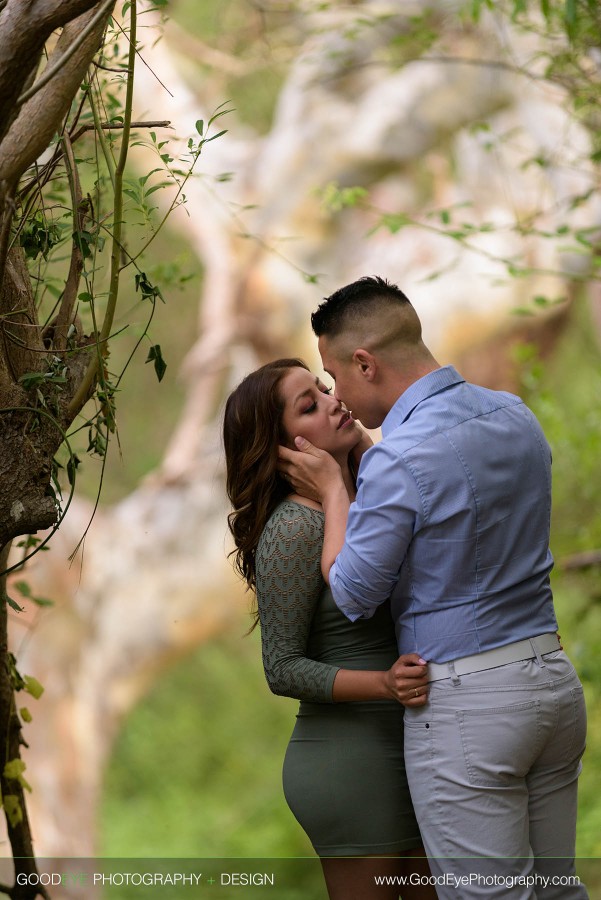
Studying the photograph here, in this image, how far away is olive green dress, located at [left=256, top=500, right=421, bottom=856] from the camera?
164 cm

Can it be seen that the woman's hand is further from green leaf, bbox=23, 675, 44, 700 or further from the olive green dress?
green leaf, bbox=23, 675, 44, 700

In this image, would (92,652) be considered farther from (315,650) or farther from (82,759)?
(315,650)

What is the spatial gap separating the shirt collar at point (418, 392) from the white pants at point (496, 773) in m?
0.42

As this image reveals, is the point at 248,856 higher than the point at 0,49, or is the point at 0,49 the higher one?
the point at 0,49

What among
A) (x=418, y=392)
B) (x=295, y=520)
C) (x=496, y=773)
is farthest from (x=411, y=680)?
(x=418, y=392)

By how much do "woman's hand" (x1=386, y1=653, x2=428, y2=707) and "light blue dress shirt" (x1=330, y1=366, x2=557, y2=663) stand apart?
2 centimetres

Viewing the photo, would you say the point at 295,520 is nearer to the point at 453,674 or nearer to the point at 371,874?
the point at 453,674

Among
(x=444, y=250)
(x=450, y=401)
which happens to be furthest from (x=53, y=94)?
(x=444, y=250)

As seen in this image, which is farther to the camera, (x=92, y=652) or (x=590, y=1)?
(x=92, y=652)

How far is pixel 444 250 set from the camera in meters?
6.42

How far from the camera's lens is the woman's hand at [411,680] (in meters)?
1.54

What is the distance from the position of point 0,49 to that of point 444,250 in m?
5.46

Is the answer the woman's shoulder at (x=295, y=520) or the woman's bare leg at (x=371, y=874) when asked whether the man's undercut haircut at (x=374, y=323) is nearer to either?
the woman's shoulder at (x=295, y=520)

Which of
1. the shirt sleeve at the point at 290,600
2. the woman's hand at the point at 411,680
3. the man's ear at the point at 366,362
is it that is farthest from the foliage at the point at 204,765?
the man's ear at the point at 366,362
